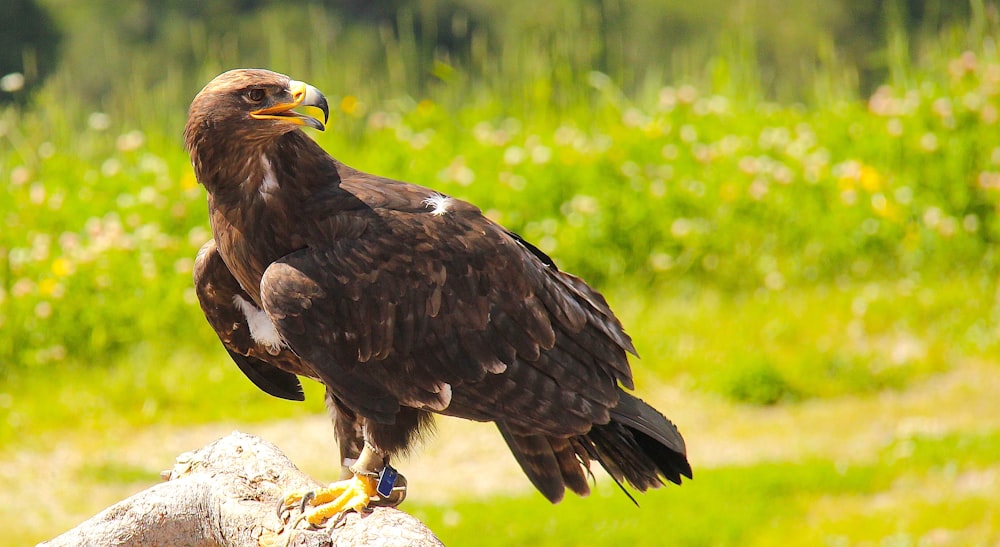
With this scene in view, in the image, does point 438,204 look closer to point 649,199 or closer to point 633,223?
point 633,223

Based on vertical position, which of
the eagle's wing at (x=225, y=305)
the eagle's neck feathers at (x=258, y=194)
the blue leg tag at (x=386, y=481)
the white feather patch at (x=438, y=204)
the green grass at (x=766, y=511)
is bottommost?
the blue leg tag at (x=386, y=481)

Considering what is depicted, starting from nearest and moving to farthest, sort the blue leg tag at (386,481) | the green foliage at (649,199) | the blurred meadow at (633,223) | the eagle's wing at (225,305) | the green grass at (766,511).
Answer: the blue leg tag at (386,481), the eagle's wing at (225,305), the green grass at (766,511), the blurred meadow at (633,223), the green foliage at (649,199)

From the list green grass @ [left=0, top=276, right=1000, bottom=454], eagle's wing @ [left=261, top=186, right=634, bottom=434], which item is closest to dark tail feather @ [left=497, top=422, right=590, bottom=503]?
eagle's wing @ [left=261, top=186, right=634, bottom=434]

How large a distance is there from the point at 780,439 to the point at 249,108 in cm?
436

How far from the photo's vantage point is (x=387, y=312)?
2930 millimetres

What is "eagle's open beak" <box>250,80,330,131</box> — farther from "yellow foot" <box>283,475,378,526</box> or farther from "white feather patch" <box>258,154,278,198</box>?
"yellow foot" <box>283,475,378,526</box>

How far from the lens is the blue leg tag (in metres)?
2.97

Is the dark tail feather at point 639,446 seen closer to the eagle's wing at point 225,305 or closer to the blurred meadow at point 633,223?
the eagle's wing at point 225,305

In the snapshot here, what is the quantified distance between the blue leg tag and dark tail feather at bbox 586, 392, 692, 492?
21.0 inches

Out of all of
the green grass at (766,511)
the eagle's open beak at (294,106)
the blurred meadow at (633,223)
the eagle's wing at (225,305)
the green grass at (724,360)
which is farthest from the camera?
the green grass at (724,360)

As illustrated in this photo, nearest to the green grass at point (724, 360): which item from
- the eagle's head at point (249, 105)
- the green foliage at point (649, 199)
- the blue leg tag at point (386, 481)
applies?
the green foliage at point (649, 199)

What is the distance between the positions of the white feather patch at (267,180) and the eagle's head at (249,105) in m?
0.09

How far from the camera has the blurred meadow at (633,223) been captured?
5.91m

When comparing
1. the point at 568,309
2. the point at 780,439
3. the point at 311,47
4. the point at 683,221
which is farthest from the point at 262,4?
the point at 568,309
